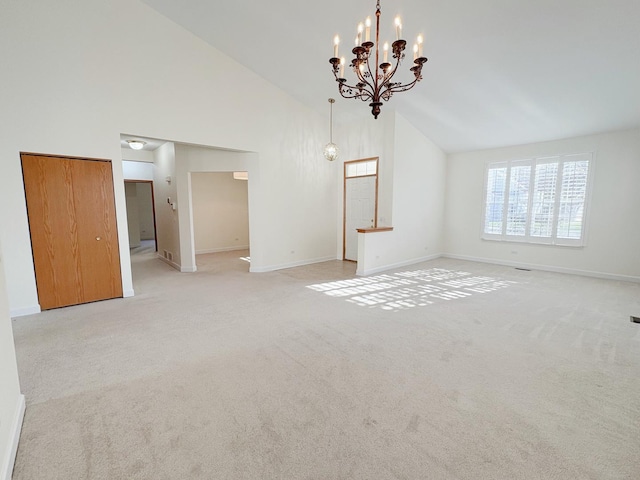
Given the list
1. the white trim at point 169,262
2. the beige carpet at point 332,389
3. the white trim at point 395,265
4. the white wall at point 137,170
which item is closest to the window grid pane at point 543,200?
the white trim at point 395,265

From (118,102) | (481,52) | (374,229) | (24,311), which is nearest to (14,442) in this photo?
(24,311)

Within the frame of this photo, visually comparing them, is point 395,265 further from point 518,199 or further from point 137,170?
point 137,170

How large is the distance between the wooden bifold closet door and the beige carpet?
0.36 meters

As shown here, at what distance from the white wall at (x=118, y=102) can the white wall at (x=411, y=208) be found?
1989mm

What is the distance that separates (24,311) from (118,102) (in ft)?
10.0

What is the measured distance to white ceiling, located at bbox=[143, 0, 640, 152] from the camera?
3.37m

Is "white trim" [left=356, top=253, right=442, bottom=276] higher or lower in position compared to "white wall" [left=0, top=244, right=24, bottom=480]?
lower

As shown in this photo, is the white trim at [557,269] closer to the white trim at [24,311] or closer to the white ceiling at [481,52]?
the white ceiling at [481,52]

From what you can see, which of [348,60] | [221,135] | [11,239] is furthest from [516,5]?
[11,239]

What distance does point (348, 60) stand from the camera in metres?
4.74

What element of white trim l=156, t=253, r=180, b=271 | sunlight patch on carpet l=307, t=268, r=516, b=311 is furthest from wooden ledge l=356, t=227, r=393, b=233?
white trim l=156, t=253, r=180, b=271

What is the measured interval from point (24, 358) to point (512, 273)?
7501mm

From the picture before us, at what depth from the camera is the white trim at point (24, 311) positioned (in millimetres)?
3696

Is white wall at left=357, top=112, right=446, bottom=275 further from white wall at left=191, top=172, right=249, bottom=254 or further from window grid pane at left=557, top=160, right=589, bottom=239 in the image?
white wall at left=191, top=172, right=249, bottom=254
